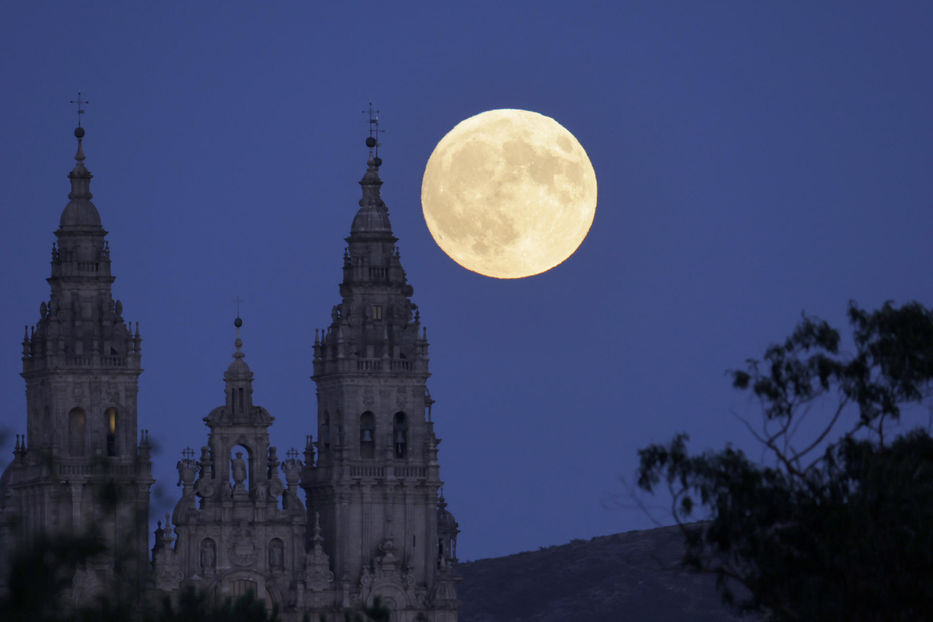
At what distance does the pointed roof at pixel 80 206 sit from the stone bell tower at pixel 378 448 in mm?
12277

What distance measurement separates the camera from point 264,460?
12762cm

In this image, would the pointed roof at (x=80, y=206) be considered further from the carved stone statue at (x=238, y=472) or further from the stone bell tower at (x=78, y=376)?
the carved stone statue at (x=238, y=472)

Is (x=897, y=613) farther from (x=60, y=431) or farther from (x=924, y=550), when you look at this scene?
(x=60, y=431)

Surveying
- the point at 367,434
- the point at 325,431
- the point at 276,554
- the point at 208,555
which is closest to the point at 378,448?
the point at 367,434

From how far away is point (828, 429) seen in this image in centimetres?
8775

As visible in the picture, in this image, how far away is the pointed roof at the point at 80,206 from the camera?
129 m

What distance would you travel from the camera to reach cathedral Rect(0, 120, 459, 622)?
127 metres

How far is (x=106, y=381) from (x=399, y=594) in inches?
668

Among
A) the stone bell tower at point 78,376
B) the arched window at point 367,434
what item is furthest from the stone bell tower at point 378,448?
the stone bell tower at point 78,376

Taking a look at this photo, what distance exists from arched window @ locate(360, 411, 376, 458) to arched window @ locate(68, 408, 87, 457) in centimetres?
1301

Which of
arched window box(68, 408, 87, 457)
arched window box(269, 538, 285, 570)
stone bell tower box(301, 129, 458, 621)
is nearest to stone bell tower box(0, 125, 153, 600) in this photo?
arched window box(68, 408, 87, 457)

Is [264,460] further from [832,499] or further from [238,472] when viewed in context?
[832,499]

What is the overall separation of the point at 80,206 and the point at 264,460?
15.1 meters

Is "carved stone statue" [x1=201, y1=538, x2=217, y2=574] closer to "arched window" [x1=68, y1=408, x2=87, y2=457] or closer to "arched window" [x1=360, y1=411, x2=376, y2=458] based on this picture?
"arched window" [x1=68, y1=408, x2=87, y2=457]
